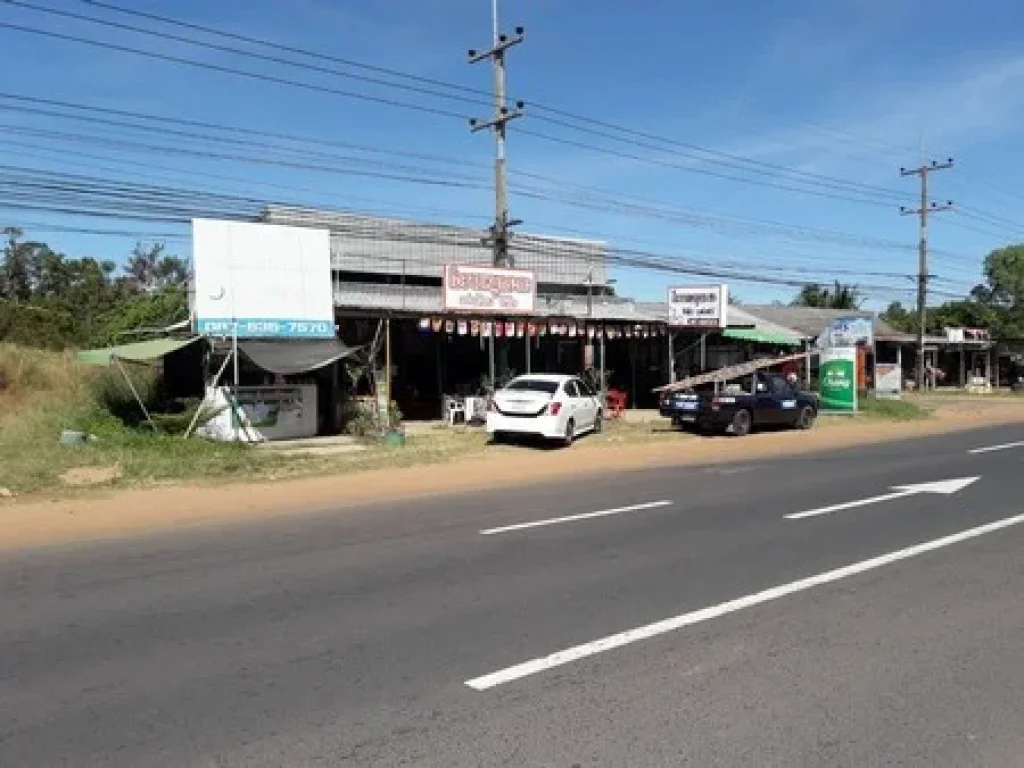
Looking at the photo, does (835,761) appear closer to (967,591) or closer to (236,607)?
(967,591)

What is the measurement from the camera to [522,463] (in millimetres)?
17656

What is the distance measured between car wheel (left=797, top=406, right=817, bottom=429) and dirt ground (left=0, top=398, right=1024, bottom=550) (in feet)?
3.47

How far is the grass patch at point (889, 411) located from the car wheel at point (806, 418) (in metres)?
4.87

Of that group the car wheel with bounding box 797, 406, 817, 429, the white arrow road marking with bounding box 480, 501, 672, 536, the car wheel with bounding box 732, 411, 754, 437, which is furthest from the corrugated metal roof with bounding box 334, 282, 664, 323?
the white arrow road marking with bounding box 480, 501, 672, 536

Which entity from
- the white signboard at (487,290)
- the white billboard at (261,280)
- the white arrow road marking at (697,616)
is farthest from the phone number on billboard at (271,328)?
the white arrow road marking at (697,616)

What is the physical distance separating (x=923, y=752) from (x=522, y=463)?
1343 cm

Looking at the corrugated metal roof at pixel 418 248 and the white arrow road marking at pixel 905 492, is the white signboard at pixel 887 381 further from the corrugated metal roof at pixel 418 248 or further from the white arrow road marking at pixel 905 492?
the white arrow road marking at pixel 905 492

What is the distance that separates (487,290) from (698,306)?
301 inches

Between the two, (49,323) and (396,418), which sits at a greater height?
(49,323)

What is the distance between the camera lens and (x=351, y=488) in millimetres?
14117

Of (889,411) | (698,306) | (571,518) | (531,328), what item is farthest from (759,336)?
(571,518)

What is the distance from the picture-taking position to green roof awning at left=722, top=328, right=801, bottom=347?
34906mm

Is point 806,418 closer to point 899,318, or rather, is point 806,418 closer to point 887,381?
point 887,381

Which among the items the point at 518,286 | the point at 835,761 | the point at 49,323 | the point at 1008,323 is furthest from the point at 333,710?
the point at 1008,323
